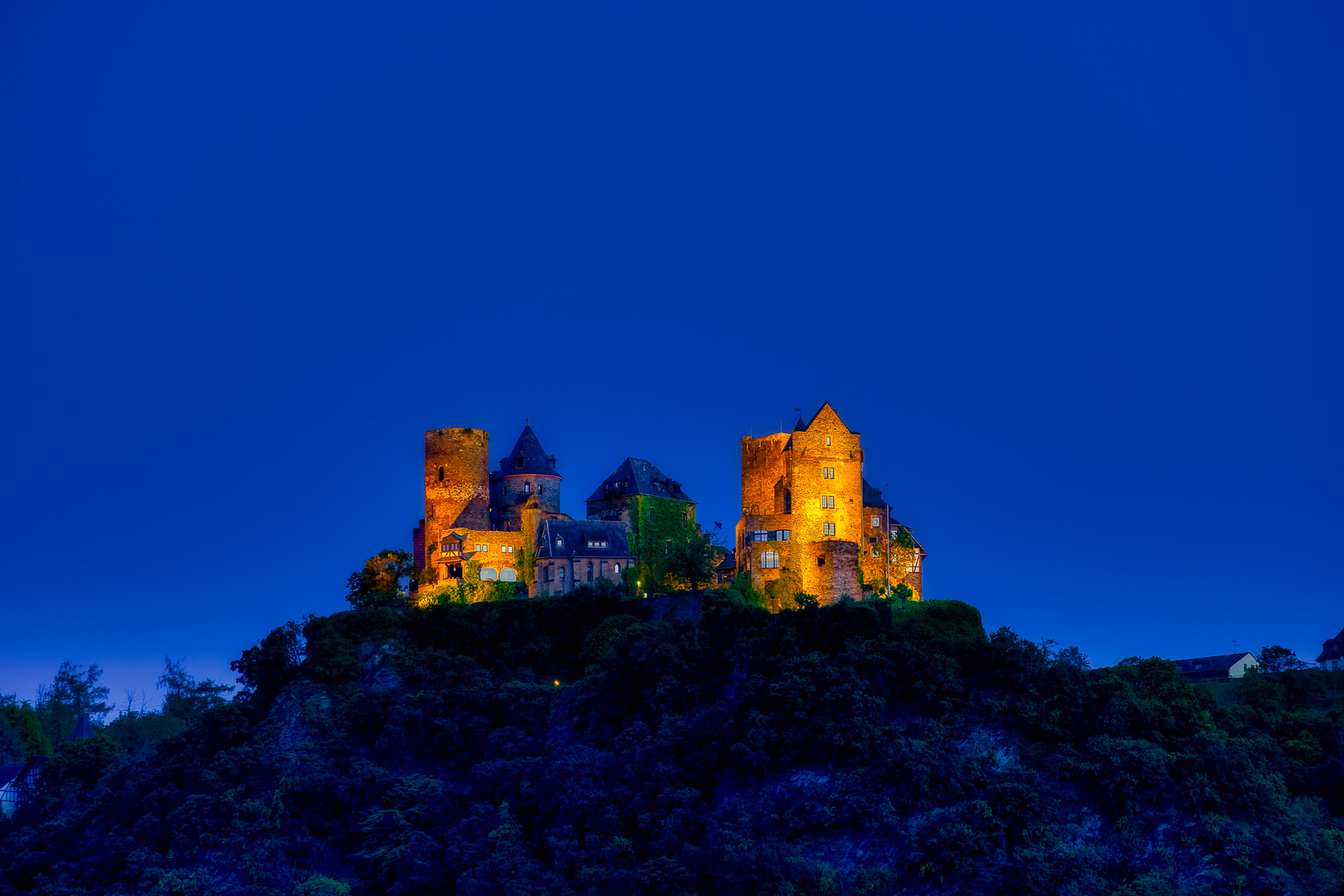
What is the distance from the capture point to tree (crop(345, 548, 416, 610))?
286ft

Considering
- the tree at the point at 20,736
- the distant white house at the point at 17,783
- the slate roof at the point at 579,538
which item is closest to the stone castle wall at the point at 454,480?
the slate roof at the point at 579,538

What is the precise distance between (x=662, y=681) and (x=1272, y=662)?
36.6 m

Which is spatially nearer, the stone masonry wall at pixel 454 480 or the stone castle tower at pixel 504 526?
the stone castle tower at pixel 504 526

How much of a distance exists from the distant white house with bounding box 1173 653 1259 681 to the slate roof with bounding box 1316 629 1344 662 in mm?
4347

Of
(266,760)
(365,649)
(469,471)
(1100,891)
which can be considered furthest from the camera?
(469,471)

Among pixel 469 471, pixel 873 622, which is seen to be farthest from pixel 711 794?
pixel 469 471

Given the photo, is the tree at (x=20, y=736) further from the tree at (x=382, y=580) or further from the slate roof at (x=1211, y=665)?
the slate roof at (x=1211, y=665)

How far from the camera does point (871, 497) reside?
263 feet

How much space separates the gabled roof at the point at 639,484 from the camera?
86.4m

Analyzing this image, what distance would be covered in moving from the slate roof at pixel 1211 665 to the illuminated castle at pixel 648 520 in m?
24.0

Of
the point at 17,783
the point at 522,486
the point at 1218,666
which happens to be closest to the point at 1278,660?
the point at 1218,666

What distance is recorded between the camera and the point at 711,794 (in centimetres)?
6450

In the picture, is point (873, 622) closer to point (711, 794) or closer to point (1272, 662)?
point (711, 794)

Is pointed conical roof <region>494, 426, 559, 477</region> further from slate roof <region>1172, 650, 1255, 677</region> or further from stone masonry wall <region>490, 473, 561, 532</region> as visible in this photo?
slate roof <region>1172, 650, 1255, 677</region>
